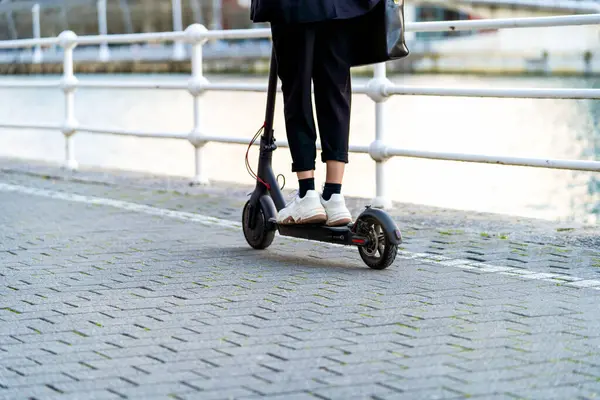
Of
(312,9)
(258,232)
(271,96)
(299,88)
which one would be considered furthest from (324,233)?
(312,9)

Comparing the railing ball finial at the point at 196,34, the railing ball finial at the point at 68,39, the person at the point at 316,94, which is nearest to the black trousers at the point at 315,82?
the person at the point at 316,94

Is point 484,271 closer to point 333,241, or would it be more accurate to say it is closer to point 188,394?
point 333,241

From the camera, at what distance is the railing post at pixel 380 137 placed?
7.07 metres

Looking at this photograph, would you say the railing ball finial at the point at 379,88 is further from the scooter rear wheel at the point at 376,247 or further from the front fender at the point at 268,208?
the scooter rear wheel at the point at 376,247

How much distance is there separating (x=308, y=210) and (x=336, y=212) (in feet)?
0.38

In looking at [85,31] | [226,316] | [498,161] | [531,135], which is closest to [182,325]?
[226,316]

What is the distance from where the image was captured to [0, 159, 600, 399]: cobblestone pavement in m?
3.21

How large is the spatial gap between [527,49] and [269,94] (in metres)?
66.2

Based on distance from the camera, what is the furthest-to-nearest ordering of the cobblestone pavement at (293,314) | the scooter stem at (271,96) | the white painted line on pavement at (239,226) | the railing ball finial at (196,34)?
the railing ball finial at (196,34), the scooter stem at (271,96), the white painted line on pavement at (239,226), the cobblestone pavement at (293,314)

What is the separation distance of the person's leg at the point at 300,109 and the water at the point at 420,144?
10.1 feet

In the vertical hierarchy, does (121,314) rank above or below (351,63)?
below

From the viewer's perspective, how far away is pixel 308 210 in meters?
5.07

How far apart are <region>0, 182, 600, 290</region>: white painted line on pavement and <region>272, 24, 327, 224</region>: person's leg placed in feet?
1.68

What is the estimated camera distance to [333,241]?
5.04 metres
